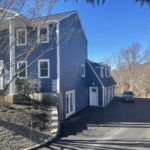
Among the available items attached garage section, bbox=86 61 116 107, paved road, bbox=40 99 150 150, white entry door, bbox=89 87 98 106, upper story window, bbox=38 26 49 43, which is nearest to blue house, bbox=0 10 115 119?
upper story window, bbox=38 26 49 43

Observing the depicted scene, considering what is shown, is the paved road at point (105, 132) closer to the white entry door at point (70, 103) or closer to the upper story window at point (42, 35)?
the white entry door at point (70, 103)

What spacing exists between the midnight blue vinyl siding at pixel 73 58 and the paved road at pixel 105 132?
9.47 feet

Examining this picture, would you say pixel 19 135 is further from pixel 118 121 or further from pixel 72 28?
pixel 72 28

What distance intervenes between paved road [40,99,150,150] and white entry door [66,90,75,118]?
0.77 m

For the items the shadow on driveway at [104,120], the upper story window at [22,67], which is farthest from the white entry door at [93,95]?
the upper story window at [22,67]

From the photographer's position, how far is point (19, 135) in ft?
50.7

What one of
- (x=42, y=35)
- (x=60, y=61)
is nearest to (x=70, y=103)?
(x=60, y=61)

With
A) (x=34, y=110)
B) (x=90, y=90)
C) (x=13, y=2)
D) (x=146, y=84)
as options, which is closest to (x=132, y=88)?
(x=146, y=84)

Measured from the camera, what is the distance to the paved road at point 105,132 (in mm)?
14800

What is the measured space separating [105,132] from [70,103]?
808 centimetres

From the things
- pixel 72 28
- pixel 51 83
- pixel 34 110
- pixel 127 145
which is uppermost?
pixel 72 28

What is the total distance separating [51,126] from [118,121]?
22.4ft

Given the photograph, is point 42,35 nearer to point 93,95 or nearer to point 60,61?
point 60,61

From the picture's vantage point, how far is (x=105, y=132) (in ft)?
60.3
